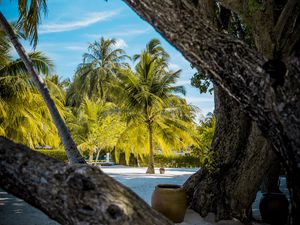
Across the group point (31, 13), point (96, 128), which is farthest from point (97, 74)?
point (31, 13)

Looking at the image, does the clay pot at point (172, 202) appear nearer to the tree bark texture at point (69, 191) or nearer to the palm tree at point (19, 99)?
the tree bark texture at point (69, 191)

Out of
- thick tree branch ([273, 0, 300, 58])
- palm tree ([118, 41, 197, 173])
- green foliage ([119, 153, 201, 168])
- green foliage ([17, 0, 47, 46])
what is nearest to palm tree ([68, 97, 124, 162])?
palm tree ([118, 41, 197, 173])

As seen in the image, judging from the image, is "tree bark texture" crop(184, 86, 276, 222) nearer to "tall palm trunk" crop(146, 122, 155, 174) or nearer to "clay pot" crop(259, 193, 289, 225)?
"clay pot" crop(259, 193, 289, 225)

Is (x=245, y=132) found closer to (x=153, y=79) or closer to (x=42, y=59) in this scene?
(x=42, y=59)

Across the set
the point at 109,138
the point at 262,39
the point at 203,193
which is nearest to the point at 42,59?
the point at 109,138

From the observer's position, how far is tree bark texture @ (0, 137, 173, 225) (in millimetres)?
1853

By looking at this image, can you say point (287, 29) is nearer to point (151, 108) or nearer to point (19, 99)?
point (19, 99)

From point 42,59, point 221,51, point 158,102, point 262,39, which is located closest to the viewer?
point 221,51

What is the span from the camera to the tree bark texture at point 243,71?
1907mm

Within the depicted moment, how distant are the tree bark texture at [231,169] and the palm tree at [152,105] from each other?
10255 millimetres

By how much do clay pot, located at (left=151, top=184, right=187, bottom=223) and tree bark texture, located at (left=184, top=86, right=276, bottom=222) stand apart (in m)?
0.60

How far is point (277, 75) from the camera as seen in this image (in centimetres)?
198

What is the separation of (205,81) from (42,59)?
830 centimetres

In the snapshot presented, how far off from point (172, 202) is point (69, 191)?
367 centimetres
